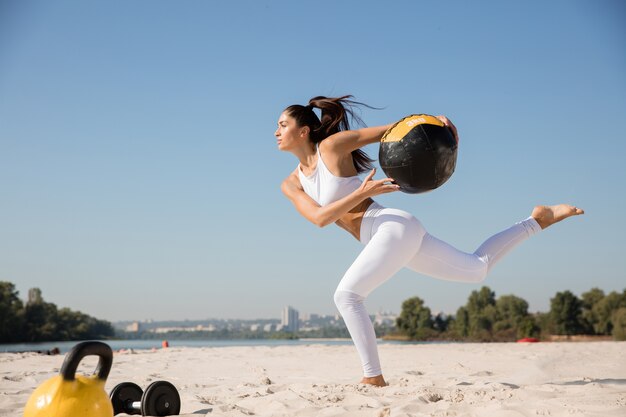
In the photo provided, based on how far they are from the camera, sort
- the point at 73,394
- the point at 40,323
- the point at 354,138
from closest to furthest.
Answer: the point at 73,394
the point at 354,138
the point at 40,323

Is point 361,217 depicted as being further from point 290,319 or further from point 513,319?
point 290,319

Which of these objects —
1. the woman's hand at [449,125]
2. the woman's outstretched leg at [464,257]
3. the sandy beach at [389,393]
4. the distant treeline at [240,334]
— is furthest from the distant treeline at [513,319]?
the woman's hand at [449,125]

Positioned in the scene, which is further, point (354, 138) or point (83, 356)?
point (354, 138)

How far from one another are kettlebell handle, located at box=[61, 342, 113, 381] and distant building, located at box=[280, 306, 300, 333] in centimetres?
11321

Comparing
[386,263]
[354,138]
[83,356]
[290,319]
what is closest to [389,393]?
[386,263]

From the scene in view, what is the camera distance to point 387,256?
4543 millimetres

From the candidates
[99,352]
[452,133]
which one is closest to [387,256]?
[452,133]

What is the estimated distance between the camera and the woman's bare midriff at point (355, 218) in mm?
4863

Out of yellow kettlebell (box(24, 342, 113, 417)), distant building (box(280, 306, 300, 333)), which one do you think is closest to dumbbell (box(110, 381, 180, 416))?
yellow kettlebell (box(24, 342, 113, 417))

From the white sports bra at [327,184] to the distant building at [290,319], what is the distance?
11132cm

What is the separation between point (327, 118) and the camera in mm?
5148

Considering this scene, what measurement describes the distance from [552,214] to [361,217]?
1.82m

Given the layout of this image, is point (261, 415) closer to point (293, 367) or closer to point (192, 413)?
point (192, 413)

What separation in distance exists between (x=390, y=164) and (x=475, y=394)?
1783 millimetres
